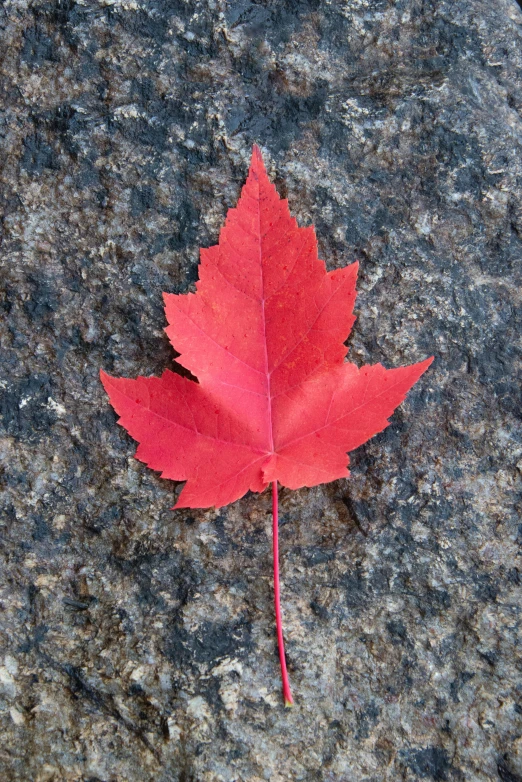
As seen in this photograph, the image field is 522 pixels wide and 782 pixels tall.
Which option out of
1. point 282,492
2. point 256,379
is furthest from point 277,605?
point 256,379

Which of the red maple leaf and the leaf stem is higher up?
the red maple leaf

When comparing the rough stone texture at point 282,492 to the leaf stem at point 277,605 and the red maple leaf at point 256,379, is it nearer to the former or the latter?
the leaf stem at point 277,605

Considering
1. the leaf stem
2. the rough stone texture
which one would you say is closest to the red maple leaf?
the leaf stem

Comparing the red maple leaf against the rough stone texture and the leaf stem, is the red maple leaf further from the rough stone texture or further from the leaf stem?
the rough stone texture

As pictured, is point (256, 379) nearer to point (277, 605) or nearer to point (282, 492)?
point (282, 492)

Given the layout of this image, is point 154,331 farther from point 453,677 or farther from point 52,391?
point 453,677

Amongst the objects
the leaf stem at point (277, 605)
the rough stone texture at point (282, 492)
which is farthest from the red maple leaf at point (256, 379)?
the rough stone texture at point (282, 492)
